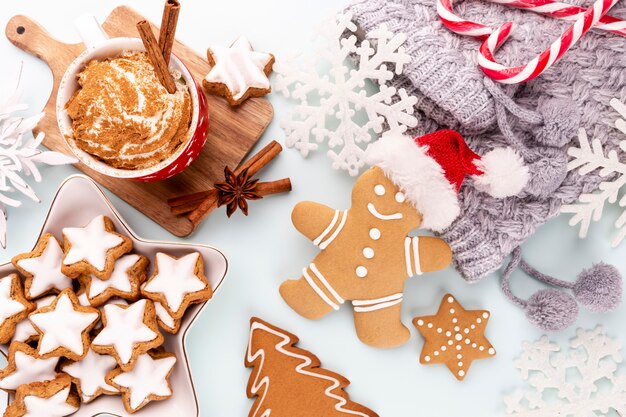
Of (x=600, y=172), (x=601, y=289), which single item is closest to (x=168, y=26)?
(x=600, y=172)

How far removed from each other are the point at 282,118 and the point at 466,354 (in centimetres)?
63

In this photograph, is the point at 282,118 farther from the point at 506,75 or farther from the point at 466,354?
the point at 466,354

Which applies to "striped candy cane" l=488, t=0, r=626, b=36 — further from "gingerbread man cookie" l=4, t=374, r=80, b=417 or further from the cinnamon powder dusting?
"gingerbread man cookie" l=4, t=374, r=80, b=417

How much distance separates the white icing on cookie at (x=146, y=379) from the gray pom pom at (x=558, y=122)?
2.76 ft

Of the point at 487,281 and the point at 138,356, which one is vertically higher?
the point at 487,281

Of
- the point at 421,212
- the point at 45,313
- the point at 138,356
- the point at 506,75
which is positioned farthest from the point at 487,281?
the point at 45,313

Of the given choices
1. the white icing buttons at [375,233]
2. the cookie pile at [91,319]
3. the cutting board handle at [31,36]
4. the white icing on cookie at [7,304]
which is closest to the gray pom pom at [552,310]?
the white icing buttons at [375,233]

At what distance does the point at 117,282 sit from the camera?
1074 millimetres

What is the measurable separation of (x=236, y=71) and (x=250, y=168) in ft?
0.66

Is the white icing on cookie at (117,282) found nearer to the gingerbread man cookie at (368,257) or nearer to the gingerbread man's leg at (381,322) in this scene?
the gingerbread man cookie at (368,257)

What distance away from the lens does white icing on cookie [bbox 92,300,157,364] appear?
1038mm

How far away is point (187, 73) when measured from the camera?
0.96 meters

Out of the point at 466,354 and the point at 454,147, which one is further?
the point at 466,354

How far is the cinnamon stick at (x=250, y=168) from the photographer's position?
1.09 metres
